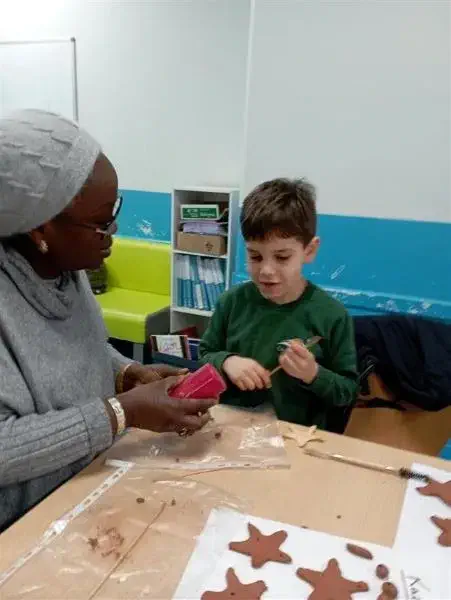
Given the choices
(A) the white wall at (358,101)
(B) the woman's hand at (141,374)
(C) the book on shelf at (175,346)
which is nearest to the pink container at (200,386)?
(B) the woman's hand at (141,374)

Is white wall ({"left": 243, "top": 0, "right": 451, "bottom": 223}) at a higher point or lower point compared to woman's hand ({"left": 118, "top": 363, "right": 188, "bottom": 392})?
higher

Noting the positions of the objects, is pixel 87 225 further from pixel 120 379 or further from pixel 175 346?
pixel 175 346

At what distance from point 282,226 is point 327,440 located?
0.53 m

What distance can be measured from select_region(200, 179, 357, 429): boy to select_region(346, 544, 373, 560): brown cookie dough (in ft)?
1.62

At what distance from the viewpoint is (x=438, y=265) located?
211 centimetres

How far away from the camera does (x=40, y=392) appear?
37.1 inches

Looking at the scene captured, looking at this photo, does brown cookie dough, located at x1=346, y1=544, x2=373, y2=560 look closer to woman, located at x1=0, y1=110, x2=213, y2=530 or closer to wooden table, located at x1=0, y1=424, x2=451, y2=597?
wooden table, located at x1=0, y1=424, x2=451, y2=597

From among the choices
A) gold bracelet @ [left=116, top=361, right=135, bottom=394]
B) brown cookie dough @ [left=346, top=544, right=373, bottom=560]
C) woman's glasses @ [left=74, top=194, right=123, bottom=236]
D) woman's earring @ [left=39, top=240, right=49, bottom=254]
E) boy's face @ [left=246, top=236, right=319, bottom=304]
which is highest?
woman's glasses @ [left=74, top=194, right=123, bottom=236]

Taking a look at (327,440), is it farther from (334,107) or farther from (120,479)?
(334,107)

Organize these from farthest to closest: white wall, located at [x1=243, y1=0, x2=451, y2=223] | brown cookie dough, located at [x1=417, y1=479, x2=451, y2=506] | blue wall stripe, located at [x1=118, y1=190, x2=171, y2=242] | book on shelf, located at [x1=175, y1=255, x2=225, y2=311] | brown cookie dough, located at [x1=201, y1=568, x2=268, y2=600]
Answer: blue wall stripe, located at [x1=118, y1=190, x2=171, y2=242], book on shelf, located at [x1=175, y1=255, x2=225, y2=311], white wall, located at [x1=243, y1=0, x2=451, y2=223], brown cookie dough, located at [x1=417, y1=479, x2=451, y2=506], brown cookie dough, located at [x1=201, y1=568, x2=268, y2=600]

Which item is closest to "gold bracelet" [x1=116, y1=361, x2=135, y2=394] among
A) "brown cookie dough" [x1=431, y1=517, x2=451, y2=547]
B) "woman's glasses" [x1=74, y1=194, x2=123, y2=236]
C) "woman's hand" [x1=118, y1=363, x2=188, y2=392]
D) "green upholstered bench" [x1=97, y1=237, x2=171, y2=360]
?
"woman's hand" [x1=118, y1=363, x2=188, y2=392]

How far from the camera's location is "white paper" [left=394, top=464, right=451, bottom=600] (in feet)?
2.43

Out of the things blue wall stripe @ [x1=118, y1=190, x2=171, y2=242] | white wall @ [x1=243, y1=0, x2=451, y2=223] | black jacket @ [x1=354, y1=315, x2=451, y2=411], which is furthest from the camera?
blue wall stripe @ [x1=118, y1=190, x2=171, y2=242]

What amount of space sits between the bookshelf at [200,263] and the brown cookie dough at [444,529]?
2.16m
